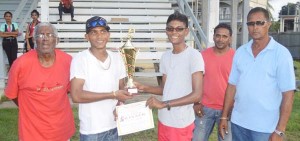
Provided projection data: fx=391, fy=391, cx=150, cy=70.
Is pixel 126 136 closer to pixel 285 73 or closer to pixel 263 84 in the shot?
pixel 263 84

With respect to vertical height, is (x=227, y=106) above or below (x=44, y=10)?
below

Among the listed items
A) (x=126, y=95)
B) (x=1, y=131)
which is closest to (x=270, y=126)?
(x=126, y=95)

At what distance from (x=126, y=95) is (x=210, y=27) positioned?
7.65 metres

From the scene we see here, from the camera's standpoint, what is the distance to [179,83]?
3264 millimetres

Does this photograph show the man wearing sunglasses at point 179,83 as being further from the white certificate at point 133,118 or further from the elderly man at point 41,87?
the elderly man at point 41,87

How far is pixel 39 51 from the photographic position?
127 inches

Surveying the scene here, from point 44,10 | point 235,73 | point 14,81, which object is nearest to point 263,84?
point 235,73

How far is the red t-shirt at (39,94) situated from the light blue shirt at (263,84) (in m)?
1.49

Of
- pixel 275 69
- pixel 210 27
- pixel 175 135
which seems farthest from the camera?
pixel 210 27

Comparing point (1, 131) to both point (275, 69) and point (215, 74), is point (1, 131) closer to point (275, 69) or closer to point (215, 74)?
point (215, 74)

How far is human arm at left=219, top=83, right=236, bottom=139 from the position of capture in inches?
138

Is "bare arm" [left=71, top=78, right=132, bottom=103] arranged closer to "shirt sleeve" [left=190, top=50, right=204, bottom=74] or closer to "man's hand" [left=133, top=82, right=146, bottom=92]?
"man's hand" [left=133, top=82, right=146, bottom=92]

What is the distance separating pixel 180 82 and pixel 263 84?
666 millimetres

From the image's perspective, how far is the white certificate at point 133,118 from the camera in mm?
3158
